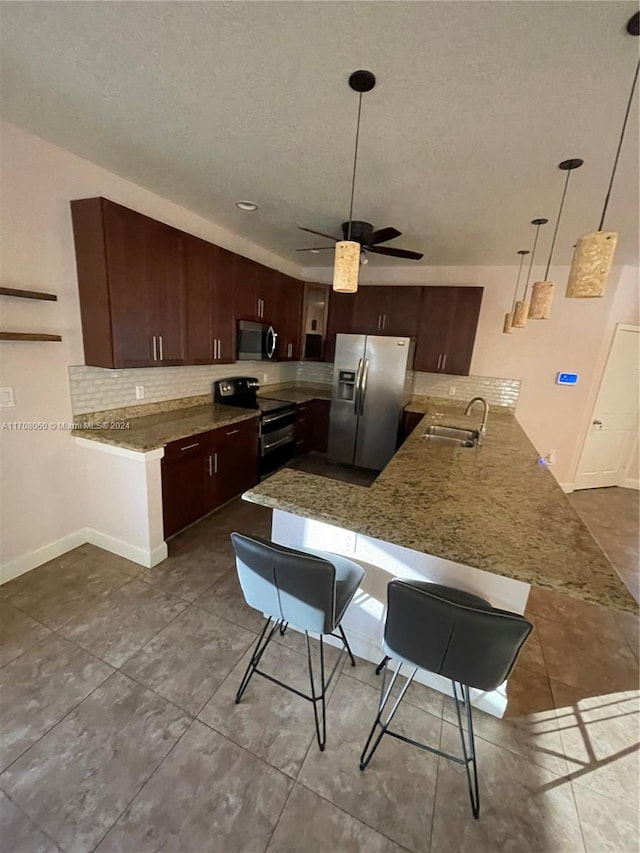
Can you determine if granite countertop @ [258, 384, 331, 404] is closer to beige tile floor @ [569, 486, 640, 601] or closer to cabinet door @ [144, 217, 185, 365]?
cabinet door @ [144, 217, 185, 365]

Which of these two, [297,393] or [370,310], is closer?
[370,310]

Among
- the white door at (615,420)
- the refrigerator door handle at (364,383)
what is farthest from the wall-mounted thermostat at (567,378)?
the refrigerator door handle at (364,383)

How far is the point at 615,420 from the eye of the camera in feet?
14.2

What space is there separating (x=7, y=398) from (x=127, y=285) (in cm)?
101

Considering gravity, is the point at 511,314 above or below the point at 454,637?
above

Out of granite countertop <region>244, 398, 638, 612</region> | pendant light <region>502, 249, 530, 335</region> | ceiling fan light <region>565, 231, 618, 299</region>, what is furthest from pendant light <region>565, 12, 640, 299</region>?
pendant light <region>502, 249, 530, 335</region>

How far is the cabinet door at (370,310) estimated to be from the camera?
4.33m

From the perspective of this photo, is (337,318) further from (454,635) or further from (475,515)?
(454,635)

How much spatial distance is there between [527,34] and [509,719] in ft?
8.86

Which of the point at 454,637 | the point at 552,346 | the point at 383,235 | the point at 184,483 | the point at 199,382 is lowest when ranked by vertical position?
the point at 184,483

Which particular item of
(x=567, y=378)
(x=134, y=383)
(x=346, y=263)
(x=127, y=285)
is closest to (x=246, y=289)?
(x=127, y=285)

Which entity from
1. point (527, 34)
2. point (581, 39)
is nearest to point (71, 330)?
point (527, 34)

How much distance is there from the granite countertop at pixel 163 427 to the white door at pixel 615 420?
412 cm

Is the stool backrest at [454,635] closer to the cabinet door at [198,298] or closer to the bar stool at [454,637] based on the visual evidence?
the bar stool at [454,637]
